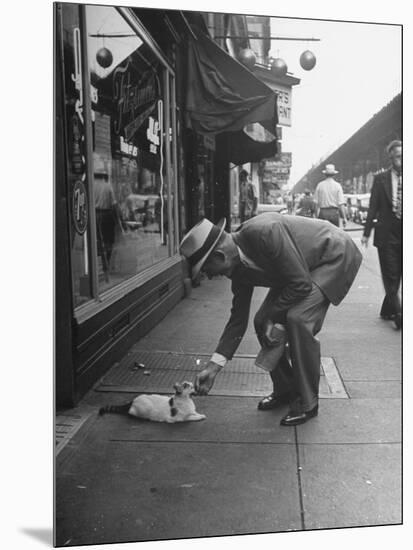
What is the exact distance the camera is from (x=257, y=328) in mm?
2865

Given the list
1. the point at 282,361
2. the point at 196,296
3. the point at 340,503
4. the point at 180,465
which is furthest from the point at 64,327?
the point at 340,503

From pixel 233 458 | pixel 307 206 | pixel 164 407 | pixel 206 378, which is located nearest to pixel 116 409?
pixel 164 407

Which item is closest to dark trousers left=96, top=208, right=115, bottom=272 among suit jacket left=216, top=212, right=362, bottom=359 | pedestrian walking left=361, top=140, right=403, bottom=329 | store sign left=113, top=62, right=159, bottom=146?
store sign left=113, top=62, right=159, bottom=146

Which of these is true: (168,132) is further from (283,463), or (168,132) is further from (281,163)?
(283,463)

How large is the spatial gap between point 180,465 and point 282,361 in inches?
27.3

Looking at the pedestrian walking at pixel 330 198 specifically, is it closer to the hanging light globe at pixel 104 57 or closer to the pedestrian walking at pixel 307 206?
the pedestrian walking at pixel 307 206

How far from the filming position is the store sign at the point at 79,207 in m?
Result: 2.79

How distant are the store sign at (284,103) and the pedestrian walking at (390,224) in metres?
0.61

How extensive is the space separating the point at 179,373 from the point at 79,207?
93 centimetres

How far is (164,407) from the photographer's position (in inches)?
111

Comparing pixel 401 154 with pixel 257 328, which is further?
pixel 401 154

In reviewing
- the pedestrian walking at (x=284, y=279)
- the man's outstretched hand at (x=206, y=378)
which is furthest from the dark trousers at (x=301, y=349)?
the man's outstretched hand at (x=206, y=378)

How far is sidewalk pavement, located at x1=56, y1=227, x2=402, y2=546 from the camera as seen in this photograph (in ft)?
8.82

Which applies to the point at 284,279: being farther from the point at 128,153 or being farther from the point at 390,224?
the point at 128,153
